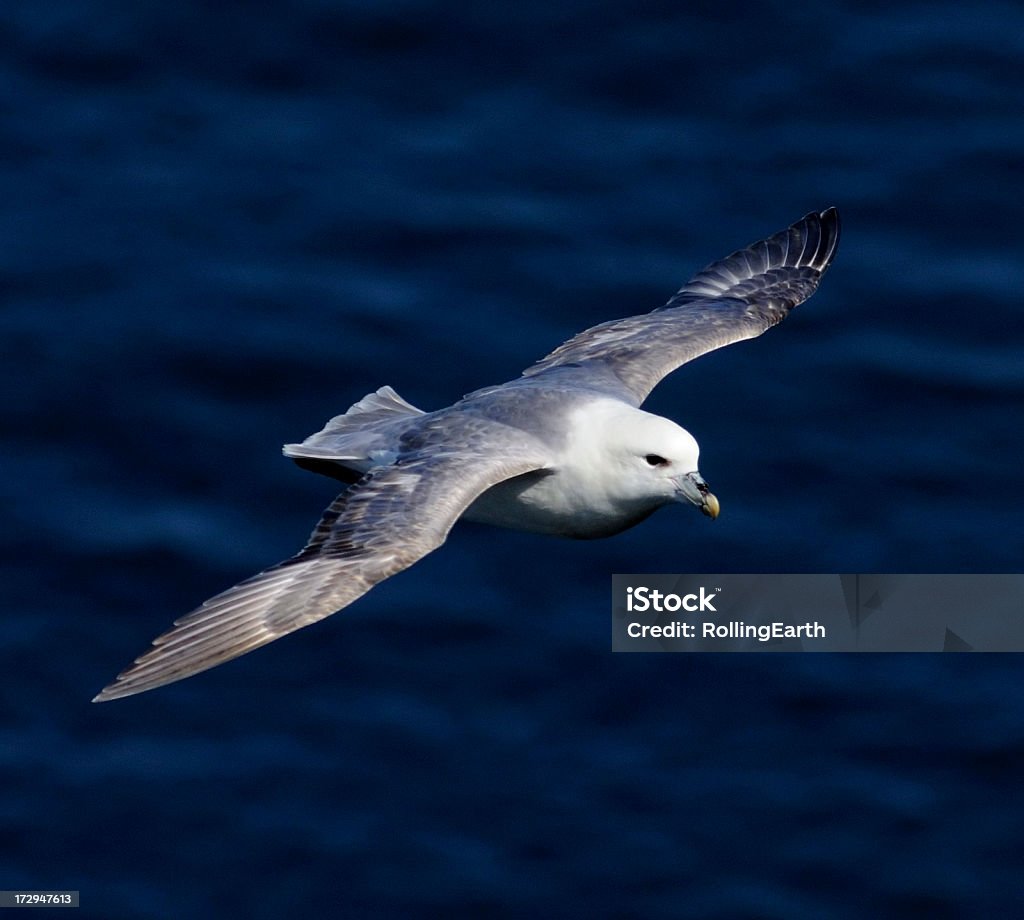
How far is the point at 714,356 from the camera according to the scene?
693 inches

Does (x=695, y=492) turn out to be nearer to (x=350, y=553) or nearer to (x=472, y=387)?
(x=350, y=553)

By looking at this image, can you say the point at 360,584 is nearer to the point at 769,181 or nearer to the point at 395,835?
the point at 395,835

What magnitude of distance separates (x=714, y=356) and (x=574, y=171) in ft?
7.84

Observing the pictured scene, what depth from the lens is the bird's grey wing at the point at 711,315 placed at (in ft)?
46.3

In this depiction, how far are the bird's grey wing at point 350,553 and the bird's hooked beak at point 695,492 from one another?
2.42 ft

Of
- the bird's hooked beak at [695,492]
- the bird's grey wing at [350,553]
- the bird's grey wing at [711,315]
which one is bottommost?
the bird's grey wing at [350,553]

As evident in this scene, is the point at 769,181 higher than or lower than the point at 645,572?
higher

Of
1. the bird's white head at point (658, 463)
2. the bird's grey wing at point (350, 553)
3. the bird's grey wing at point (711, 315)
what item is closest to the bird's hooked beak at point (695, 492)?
the bird's white head at point (658, 463)

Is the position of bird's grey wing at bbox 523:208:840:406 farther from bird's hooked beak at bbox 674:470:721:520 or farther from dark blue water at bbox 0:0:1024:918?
dark blue water at bbox 0:0:1024:918

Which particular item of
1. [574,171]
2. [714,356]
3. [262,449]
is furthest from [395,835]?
[574,171]

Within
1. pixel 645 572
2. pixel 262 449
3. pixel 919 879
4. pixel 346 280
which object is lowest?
pixel 919 879

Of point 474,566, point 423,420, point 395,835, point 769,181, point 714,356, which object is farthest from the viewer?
point 769,181

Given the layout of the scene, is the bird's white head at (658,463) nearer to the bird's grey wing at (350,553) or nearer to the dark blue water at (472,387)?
the bird's grey wing at (350,553)

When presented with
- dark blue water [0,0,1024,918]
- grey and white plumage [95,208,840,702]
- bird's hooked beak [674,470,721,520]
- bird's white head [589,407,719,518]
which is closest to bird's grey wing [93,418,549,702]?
grey and white plumage [95,208,840,702]
